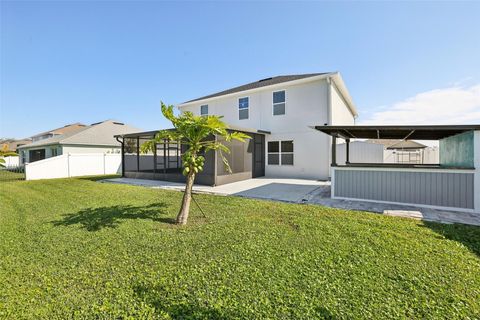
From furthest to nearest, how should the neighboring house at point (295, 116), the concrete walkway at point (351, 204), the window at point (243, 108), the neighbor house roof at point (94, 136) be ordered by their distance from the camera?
1. the neighbor house roof at point (94, 136)
2. the window at point (243, 108)
3. the neighboring house at point (295, 116)
4. the concrete walkway at point (351, 204)

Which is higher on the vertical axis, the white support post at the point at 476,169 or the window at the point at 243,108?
the window at the point at 243,108

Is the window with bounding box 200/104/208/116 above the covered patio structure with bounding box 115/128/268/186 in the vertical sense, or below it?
above

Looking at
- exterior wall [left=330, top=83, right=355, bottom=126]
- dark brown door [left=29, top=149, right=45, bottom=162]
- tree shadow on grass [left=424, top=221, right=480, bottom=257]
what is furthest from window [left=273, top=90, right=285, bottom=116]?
dark brown door [left=29, top=149, right=45, bottom=162]

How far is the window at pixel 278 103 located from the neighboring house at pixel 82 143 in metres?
16.5

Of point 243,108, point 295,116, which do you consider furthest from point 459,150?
point 243,108

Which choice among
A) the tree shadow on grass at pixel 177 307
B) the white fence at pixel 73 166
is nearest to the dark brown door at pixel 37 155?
the white fence at pixel 73 166

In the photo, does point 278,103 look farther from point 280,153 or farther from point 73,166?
point 73,166

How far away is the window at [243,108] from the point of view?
13.9m

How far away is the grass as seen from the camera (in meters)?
Result: 2.24

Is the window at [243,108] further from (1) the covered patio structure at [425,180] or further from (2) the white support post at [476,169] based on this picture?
(2) the white support post at [476,169]

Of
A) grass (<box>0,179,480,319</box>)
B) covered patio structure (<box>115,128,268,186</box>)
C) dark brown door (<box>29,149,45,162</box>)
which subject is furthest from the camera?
dark brown door (<box>29,149,45,162</box>)

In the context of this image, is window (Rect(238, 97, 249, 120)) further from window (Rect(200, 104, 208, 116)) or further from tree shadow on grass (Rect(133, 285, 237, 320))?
tree shadow on grass (Rect(133, 285, 237, 320))

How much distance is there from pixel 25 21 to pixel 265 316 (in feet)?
45.7

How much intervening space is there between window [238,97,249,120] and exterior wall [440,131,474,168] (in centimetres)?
992
